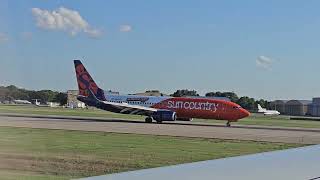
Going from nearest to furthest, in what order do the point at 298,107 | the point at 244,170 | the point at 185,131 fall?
the point at 244,170 → the point at 185,131 → the point at 298,107

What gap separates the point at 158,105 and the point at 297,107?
4822 inches

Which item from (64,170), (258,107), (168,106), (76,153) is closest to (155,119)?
(168,106)

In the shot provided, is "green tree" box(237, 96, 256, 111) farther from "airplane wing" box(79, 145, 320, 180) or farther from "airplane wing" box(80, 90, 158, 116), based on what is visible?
"airplane wing" box(79, 145, 320, 180)

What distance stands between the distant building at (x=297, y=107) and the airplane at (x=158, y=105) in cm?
11319

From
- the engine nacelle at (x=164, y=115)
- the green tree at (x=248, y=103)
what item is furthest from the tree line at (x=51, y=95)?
the engine nacelle at (x=164, y=115)

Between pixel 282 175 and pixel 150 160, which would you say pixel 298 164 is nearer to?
pixel 282 175

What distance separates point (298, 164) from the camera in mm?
3764

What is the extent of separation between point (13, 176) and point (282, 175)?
583cm

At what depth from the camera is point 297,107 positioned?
6501 inches

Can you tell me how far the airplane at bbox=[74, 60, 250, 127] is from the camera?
1879 inches

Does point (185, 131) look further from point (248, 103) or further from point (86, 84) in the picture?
point (248, 103)

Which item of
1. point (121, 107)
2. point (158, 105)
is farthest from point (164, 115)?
point (121, 107)

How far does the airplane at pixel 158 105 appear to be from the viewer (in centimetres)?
4772

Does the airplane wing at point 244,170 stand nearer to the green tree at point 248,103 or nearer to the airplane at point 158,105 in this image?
the airplane at point 158,105
